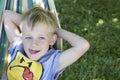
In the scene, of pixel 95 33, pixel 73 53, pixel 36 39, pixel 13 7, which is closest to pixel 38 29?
pixel 36 39

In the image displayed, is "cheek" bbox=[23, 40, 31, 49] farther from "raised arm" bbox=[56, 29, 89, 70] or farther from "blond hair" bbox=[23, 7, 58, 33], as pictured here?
"raised arm" bbox=[56, 29, 89, 70]

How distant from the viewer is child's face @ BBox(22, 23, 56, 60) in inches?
105

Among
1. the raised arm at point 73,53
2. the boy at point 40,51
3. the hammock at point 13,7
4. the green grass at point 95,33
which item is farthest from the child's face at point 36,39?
the green grass at point 95,33

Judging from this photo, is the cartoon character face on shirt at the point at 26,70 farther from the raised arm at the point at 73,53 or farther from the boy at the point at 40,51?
the raised arm at the point at 73,53

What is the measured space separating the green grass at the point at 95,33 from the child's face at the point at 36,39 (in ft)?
4.44

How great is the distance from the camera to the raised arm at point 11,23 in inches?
116

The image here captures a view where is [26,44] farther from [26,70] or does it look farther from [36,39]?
[26,70]

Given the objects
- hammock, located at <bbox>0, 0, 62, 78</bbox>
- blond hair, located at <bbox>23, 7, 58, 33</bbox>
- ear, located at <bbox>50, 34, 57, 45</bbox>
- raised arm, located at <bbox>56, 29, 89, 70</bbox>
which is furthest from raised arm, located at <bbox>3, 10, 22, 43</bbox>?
raised arm, located at <bbox>56, 29, 89, 70</bbox>

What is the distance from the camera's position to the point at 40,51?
8.89ft

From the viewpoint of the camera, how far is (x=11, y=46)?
2.89 meters

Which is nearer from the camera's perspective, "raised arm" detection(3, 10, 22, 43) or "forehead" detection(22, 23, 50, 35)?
"forehead" detection(22, 23, 50, 35)

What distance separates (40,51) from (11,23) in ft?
1.41

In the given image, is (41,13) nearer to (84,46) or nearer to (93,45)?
(84,46)

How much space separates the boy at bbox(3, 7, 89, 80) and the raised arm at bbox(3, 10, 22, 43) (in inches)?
5.7
